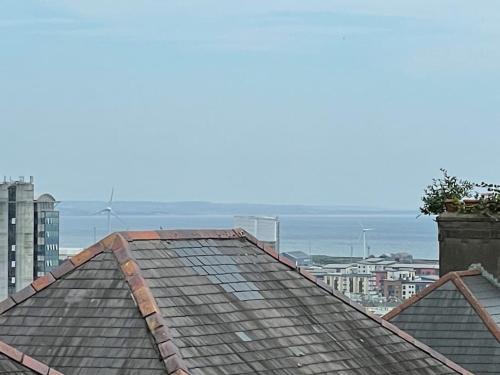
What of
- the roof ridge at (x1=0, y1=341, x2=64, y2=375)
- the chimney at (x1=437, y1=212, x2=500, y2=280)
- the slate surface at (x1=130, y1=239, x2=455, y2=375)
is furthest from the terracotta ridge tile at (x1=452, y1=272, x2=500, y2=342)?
the roof ridge at (x1=0, y1=341, x2=64, y2=375)

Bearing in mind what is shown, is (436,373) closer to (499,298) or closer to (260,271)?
(260,271)

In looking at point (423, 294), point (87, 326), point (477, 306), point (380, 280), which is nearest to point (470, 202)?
point (423, 294)

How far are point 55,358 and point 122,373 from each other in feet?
3.04

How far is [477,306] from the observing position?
22344mm

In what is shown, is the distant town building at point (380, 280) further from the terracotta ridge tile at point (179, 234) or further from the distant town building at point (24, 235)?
the terracotta ridge tile at point (179, 234)

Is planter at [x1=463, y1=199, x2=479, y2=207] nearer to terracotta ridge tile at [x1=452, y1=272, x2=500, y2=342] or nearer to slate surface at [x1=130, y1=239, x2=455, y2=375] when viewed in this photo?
terracotta ridge tile at [x1=452, y1=272, x2=500, y2=342]

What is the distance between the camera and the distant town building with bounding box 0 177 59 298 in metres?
136

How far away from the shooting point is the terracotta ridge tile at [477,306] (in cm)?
2183

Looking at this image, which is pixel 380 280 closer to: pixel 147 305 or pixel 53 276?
pixel 53 276

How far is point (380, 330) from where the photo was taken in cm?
1858

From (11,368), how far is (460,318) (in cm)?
963

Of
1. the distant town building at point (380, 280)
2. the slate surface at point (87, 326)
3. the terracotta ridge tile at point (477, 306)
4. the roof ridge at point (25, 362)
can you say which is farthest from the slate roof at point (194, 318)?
the distant town building at point (380, 280)

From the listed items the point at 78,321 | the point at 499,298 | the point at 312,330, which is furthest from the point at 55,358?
the point at 499,298

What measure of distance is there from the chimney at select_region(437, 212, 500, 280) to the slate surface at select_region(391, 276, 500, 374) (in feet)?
2.44
